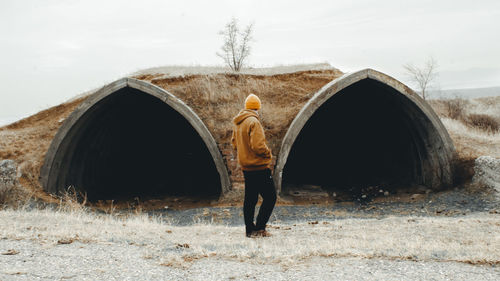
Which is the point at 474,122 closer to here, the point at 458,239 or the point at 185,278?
the point at 458,239

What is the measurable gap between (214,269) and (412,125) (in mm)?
9995

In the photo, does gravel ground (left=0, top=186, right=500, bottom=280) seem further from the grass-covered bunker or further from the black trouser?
the grass-covered bunker

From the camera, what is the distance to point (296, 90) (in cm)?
1491

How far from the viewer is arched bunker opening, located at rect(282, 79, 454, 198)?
12773mm

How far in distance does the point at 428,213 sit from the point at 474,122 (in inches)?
710

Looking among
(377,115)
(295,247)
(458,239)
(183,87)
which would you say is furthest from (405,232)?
(183,87)

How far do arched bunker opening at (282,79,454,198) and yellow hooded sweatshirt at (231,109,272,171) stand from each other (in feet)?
23.3

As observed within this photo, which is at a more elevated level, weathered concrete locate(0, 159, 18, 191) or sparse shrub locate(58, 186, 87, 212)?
weathered concrete locate(0, 159, 18, 191)

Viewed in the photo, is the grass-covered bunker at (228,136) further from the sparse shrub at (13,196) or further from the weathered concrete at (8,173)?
the weathered concrete at (8,173)

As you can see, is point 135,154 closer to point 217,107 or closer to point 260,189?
point 217,107

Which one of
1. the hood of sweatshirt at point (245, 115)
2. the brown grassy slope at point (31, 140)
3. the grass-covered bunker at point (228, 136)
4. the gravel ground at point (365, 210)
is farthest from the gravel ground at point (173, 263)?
the brown grassy slope at point (31, 140)

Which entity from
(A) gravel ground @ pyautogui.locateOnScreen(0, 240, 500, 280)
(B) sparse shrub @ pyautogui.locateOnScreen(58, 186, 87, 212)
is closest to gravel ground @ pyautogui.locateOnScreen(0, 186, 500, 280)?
(A) gravel ground @ pyautogui.locateOnScreen(0, 240, 500, 280)

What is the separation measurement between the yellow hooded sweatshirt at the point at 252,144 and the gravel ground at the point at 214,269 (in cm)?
148

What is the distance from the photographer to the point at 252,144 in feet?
19.4
